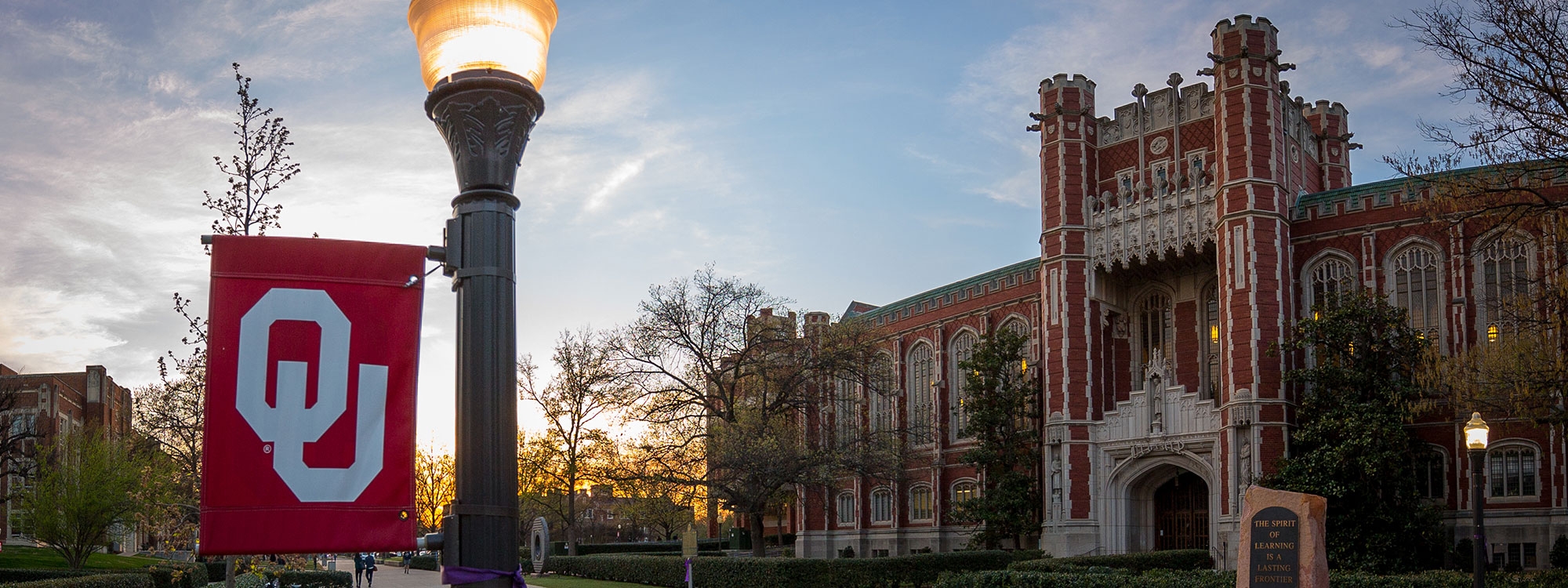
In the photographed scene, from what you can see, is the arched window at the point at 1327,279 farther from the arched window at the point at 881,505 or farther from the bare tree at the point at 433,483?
the bare tree at the point at 433,483

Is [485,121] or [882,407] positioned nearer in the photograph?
[485,121]

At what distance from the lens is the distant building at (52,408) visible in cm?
5581

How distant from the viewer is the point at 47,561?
4644cm

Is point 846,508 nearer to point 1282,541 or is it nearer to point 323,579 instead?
point 323,579

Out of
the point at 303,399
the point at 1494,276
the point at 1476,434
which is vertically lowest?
the point at 1476,434

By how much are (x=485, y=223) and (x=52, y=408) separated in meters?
73.2

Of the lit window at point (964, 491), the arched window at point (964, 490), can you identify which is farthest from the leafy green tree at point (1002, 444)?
the lit window at point (964, 491)

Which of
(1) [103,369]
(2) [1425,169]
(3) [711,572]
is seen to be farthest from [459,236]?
Answer: (1) [103,369]

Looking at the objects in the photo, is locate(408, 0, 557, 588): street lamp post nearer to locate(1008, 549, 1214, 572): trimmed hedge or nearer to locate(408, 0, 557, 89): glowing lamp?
locate(408, 0, 557, 89): glowing lamp

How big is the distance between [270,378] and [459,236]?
32.8 inches

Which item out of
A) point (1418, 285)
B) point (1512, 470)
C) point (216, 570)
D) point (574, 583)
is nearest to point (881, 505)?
point (574, 583)

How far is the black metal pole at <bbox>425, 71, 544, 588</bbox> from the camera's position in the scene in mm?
3990


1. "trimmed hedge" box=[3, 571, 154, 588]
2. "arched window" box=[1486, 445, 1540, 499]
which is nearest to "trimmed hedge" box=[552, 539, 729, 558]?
"trimmed hedge" box=[3, 571, 154, 588]

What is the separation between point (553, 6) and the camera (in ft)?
14.3
